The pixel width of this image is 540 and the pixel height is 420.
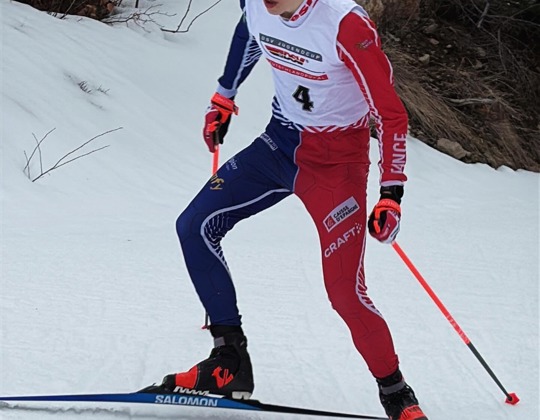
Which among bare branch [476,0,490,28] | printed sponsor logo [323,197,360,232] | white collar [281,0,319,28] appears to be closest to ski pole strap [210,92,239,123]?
white collar [281,0,319,28]

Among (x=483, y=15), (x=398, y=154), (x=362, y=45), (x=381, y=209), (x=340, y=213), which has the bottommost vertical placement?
(x=483, y=15)

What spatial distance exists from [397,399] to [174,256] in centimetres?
257

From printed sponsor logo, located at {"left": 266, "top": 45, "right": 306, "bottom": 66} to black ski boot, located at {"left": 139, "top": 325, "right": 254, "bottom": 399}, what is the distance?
105 centimetres

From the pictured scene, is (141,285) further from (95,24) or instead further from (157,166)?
(95,24)

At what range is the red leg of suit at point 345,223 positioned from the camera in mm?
3088

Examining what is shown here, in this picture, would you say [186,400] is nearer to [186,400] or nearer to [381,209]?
[186,400]

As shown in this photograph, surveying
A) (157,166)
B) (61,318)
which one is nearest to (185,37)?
(157,166)

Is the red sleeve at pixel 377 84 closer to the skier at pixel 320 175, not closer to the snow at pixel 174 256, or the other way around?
the skier at pixel 320 175

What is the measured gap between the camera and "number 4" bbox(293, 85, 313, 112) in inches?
→ 127

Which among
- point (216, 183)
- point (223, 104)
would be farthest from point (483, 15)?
point (216, 183)

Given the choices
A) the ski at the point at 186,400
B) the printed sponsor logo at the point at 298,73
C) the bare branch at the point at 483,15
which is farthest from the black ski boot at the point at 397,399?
the bare branch at the point at 483,15

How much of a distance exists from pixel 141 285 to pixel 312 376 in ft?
4.44

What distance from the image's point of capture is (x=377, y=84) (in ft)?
9.66

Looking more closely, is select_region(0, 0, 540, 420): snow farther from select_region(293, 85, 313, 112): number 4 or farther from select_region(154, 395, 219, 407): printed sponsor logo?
select_region(293, 85, 313, 112): number 4
